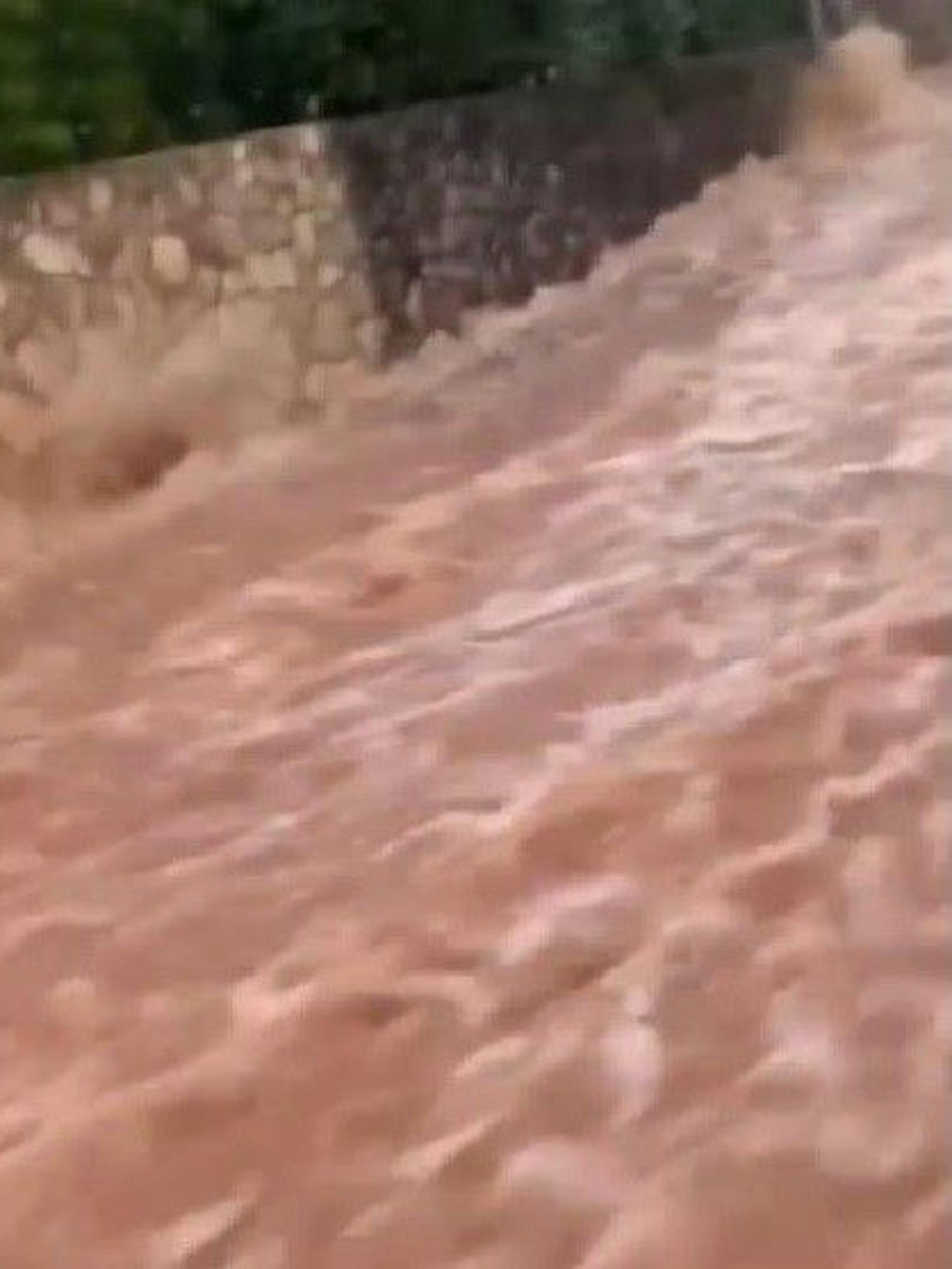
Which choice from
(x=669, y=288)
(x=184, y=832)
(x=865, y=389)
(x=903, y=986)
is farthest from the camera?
(x=669, y=288)

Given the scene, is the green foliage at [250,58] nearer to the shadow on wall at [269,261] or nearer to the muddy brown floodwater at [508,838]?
the shadow on wall at [269,261]

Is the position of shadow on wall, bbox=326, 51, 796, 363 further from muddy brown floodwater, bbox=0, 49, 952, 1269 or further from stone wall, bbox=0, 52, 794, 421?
muddy brown floodwater, bbox=0, 49, 952, 1269

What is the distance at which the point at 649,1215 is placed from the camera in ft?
2.82

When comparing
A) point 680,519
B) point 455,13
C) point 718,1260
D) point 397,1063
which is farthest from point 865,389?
point 718,1260

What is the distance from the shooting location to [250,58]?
196cm

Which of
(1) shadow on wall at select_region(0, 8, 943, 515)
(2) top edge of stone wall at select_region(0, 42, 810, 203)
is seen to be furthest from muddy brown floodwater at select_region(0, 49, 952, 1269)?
(2) top edge of stone wall at select_region(0, 42, 810, 203)

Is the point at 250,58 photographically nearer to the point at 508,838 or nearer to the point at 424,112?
the point at 424,112

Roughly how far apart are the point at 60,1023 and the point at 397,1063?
0.64 feet

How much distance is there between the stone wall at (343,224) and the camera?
178 centimetres

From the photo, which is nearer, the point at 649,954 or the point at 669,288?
the point at 649,954

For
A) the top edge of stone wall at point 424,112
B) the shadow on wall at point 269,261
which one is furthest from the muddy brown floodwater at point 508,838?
the top edge of stone wall at point 424,112

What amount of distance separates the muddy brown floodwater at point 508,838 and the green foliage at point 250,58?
0.33 m

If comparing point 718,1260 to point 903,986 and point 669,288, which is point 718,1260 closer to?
point 903,986

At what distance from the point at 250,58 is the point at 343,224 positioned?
0.18 metres
